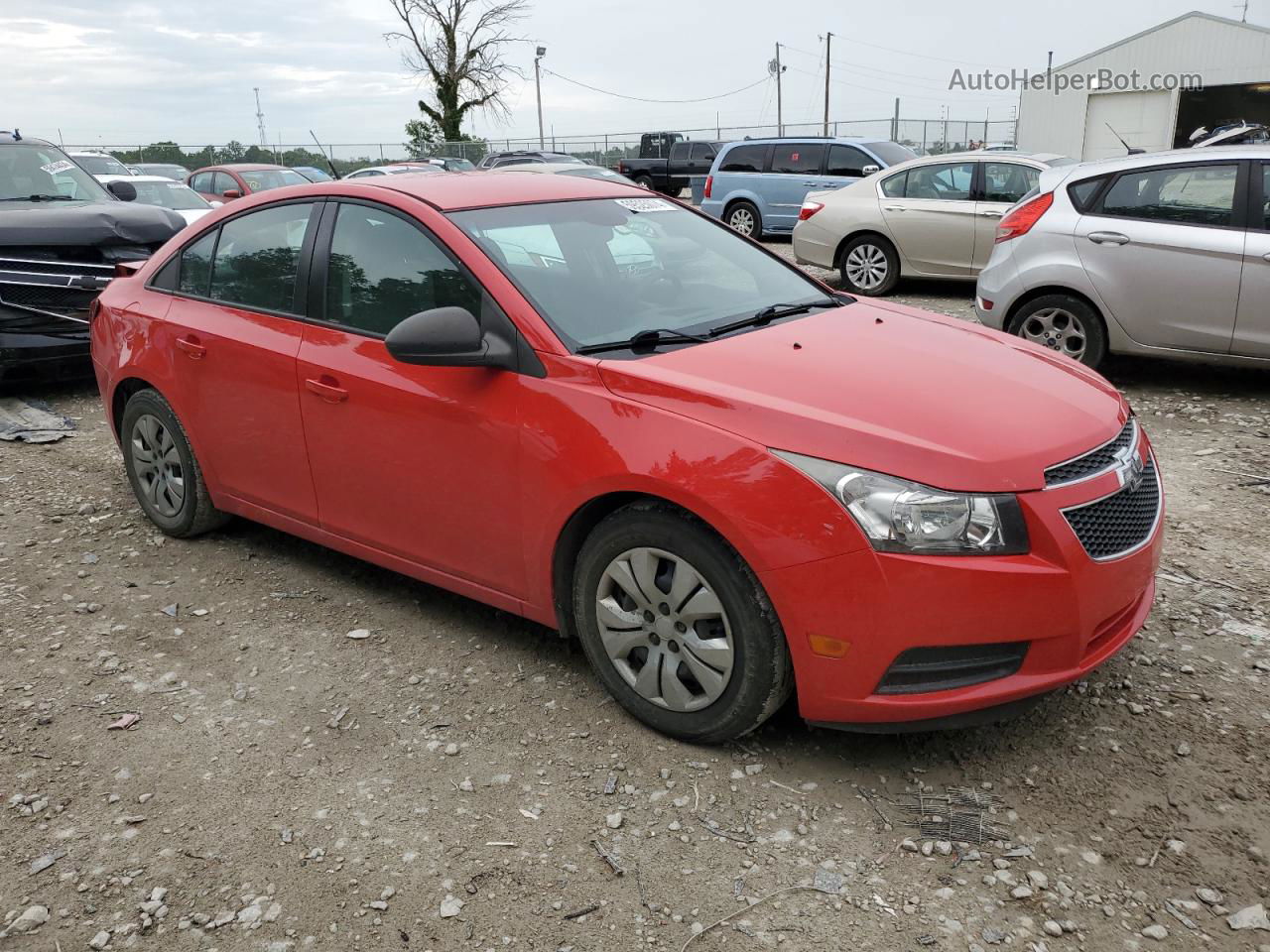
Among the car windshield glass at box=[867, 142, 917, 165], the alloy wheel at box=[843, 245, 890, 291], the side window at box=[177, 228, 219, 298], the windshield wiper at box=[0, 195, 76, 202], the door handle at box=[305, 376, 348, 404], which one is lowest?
the alloy wheel at box=[843, 245, 890, 291]

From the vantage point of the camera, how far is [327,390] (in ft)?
12.3

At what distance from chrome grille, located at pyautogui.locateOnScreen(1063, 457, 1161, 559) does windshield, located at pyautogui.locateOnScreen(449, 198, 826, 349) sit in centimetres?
133

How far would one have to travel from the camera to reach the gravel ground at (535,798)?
247 cm

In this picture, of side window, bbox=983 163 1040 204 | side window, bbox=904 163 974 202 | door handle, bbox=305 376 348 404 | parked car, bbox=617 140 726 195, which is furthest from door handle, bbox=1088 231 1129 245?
parked car, bbox=617 140 726 195

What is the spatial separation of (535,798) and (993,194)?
368 inches

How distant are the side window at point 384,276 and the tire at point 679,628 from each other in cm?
97

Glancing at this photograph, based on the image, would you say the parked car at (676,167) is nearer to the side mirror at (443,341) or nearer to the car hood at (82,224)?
the car hood at (82,224)

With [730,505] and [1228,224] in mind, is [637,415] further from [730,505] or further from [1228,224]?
[1228,224]

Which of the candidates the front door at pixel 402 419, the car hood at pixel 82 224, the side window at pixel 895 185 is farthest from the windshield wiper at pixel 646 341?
the side window at pixel 895 185

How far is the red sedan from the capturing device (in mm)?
2646

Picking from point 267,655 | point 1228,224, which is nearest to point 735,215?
point 1228,224

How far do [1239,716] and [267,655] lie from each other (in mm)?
3280

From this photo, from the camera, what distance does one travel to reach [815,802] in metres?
2.87

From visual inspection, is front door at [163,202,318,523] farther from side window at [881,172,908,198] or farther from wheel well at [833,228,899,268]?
side window at [881,172,908,198]
